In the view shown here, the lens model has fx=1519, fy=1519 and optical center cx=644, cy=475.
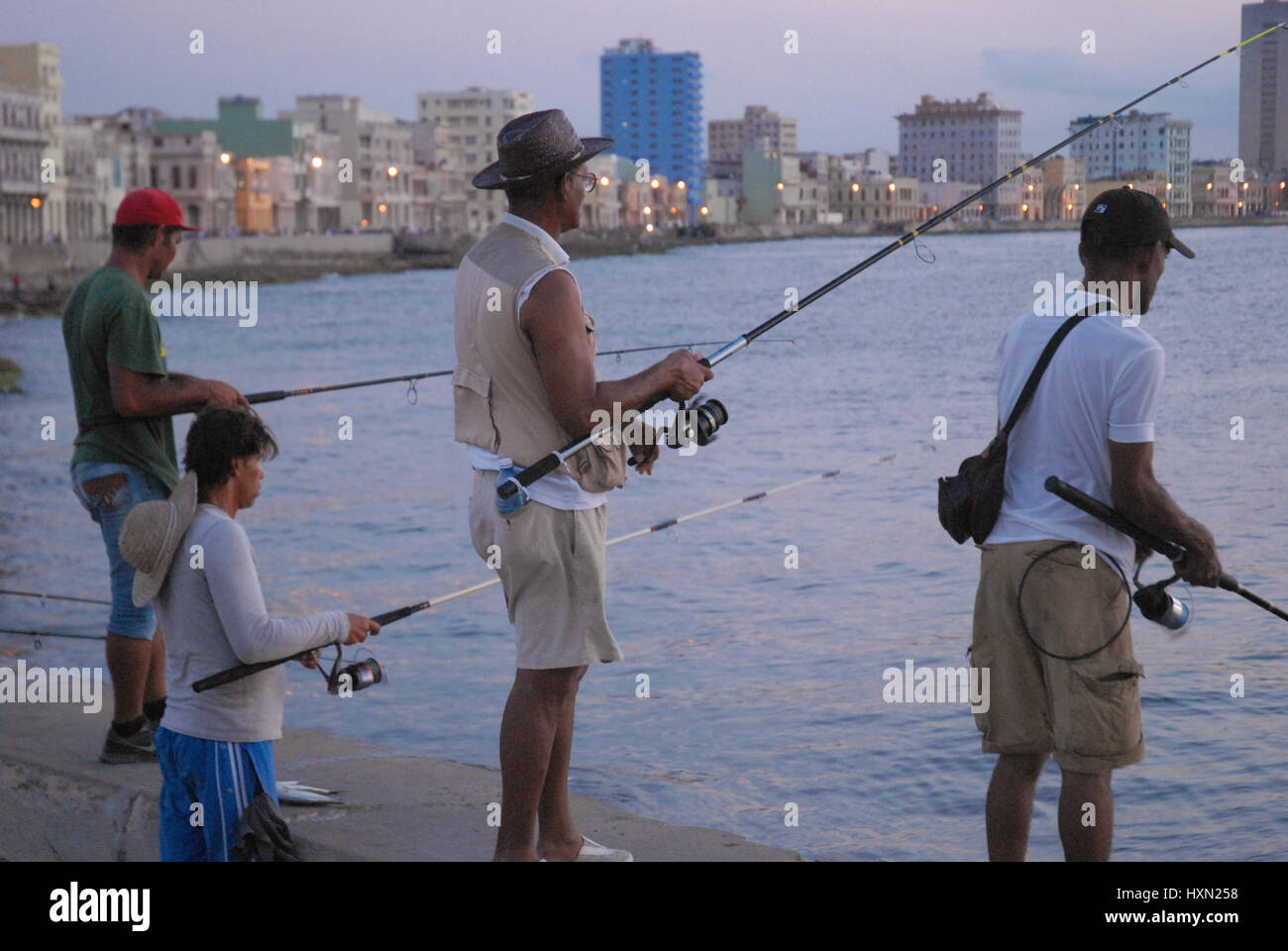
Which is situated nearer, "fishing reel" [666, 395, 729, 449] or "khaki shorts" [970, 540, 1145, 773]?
"khaki shorts" [970, 540, 1145, 773]

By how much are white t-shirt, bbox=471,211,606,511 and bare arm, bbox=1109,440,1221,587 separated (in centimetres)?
110

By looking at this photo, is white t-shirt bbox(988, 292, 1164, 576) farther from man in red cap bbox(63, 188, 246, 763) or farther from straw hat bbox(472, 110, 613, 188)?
man in red cap bbox(63, 188, 246, 763)

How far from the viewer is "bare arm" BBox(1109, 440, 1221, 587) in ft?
10.2

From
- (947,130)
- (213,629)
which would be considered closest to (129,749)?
(213,629)

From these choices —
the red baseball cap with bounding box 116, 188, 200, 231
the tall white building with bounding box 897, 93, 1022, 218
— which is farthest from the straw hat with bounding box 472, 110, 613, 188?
the tall white building with bounding box 897, 93, 1022, 218

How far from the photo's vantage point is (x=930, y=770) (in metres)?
6.30

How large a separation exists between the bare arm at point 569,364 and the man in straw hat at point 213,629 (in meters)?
0.70

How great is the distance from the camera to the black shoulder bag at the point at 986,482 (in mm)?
3174

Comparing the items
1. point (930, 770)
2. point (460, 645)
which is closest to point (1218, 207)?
point (930, 770)

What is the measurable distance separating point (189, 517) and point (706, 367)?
1170 mm

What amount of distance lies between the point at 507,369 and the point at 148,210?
158 centimetres

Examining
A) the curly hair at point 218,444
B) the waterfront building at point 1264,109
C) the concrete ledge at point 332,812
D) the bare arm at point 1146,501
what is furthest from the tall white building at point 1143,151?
the curly hair at point 218,444

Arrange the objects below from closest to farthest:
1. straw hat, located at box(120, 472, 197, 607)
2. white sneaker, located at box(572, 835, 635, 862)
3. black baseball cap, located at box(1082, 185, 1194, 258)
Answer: black baseball cap, located at box(1082, 185, 1194, 258)
straw hat, located at box(120, 472, 197, 607)
white sneaker, located at box(572, 835, 635, 862)
